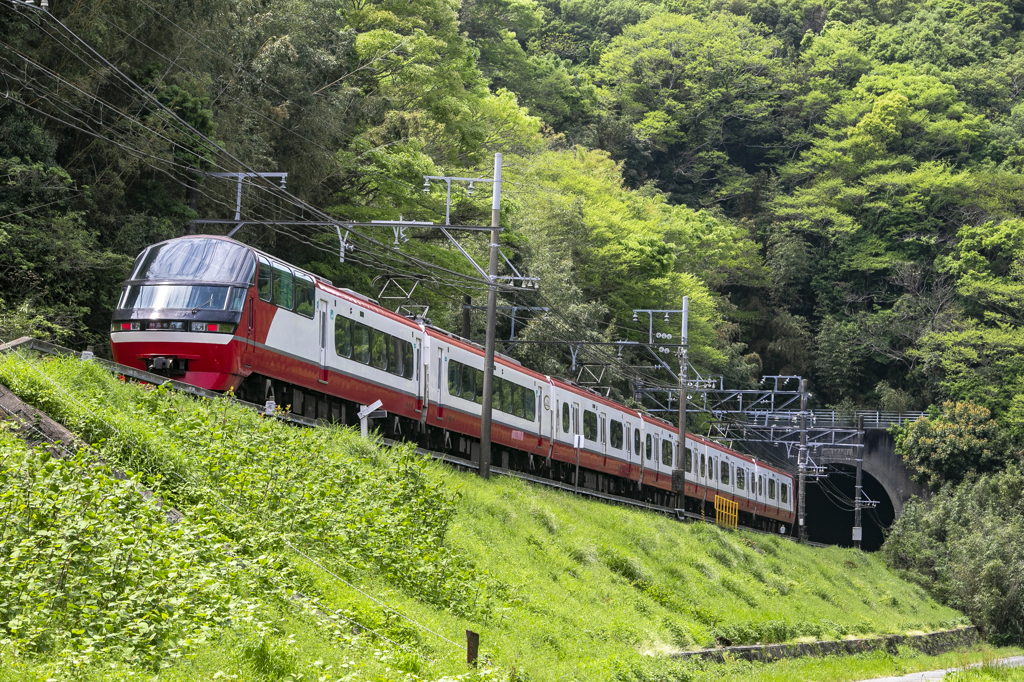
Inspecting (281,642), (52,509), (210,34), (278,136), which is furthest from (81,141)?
(281,642)

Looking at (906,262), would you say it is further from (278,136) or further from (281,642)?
(281,642)

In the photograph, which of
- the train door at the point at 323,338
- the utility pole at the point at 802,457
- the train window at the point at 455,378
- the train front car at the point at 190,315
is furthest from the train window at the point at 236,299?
the utility pole at the point at 802,457

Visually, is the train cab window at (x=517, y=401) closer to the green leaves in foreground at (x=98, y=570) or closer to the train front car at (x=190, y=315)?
the train front car at (x=190, y=315)

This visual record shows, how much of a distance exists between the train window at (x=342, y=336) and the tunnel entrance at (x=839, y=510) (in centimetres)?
4679

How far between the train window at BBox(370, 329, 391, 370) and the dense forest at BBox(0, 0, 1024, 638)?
6.51 feet

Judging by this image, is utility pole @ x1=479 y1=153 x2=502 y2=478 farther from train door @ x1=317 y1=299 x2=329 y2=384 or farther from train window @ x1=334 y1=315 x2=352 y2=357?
train door @ x1=317 y1=299 x2=329 y2=384

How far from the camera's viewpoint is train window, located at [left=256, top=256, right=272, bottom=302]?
17.1m

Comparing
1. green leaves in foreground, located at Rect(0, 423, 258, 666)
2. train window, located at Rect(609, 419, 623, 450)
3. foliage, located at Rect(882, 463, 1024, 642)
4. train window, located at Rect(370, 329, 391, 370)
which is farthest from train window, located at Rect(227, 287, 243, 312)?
foliage, located at Rect(882, 463, 1024, 642)

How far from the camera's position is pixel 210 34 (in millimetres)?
26516

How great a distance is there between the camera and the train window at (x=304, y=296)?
18453 millimetres

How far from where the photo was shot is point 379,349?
21.1 m

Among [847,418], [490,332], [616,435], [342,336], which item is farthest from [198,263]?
[847,418]

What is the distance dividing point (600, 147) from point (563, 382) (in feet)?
138

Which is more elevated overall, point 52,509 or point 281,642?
point 52,509
